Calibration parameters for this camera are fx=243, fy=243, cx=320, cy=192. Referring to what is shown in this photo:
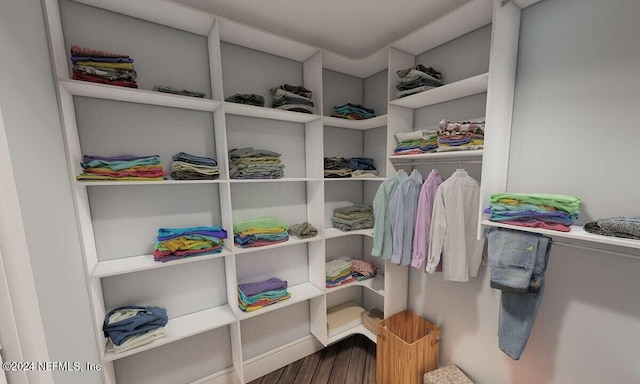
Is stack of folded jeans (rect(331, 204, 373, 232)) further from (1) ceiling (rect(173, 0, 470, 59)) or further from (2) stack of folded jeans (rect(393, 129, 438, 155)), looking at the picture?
(1) ceiling (rect(173, 0, 470, 59))

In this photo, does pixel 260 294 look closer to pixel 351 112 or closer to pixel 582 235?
pixel 351 112

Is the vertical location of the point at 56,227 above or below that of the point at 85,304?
above

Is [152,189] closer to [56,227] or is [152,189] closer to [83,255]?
[83,255]

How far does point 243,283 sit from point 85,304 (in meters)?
0.92

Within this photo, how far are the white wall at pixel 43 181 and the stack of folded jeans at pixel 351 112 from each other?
5.74 feet

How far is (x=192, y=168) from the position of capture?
1.48 meters

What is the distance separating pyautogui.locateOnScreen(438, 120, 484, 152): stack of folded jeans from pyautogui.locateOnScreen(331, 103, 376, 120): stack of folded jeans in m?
0.79

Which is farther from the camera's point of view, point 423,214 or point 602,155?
point 423,214

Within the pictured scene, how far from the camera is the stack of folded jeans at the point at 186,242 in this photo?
1437 millimetres

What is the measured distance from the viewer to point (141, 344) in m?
1.40

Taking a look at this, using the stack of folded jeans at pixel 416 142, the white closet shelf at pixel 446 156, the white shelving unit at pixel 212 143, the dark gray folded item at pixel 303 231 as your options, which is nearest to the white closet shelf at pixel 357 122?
the white shelving unit at pixel 212 143

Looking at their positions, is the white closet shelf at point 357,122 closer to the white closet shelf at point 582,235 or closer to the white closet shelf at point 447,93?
the white closet shelf at point 447,93

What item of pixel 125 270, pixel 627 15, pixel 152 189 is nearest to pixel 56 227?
pixel 125 270

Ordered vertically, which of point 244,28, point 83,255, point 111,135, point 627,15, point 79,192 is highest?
point 244,28
